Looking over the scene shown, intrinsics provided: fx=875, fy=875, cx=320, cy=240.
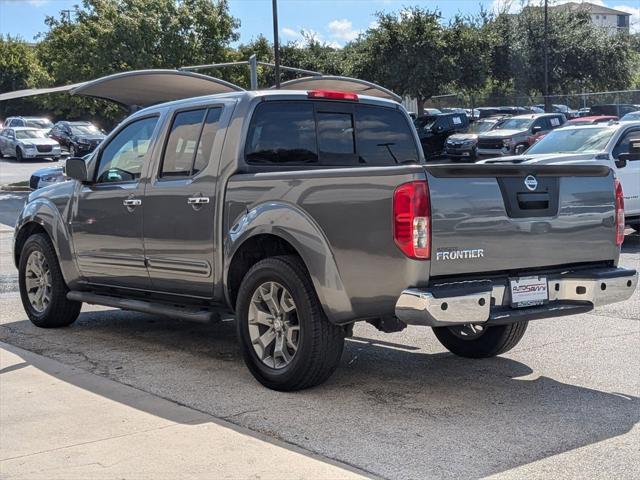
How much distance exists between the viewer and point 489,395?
225 inches

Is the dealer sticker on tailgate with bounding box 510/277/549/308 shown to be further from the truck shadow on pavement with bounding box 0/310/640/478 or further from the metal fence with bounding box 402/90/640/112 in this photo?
the metal fence with bounding box 402/90/640/112

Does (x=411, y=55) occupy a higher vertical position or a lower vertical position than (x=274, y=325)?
higher

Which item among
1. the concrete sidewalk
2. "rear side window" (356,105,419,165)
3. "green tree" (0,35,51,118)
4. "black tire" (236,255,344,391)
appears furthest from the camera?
"green tree" (0,35,51,118)

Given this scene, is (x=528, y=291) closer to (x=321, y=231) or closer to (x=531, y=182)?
(x=531, y=182)

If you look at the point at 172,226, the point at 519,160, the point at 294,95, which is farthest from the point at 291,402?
the point at 519,160

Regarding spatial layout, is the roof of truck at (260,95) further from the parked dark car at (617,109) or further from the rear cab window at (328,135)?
the parked dark car at (617,109)

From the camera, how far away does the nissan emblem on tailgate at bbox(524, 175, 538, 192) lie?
5.49m

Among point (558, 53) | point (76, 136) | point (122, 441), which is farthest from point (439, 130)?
point (122, 441)

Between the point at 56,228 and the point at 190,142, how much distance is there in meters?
1.94

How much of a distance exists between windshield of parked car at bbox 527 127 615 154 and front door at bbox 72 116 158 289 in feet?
28.3

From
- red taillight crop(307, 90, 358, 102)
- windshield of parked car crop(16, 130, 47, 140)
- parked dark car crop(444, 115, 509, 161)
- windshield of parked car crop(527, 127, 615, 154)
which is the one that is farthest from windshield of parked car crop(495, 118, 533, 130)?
red taillight crop(307, 90, 358, 102)

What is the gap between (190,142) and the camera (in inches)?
262

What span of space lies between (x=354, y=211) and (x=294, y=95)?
5.14 feet

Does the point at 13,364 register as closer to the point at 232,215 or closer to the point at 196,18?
the point at 232,215
